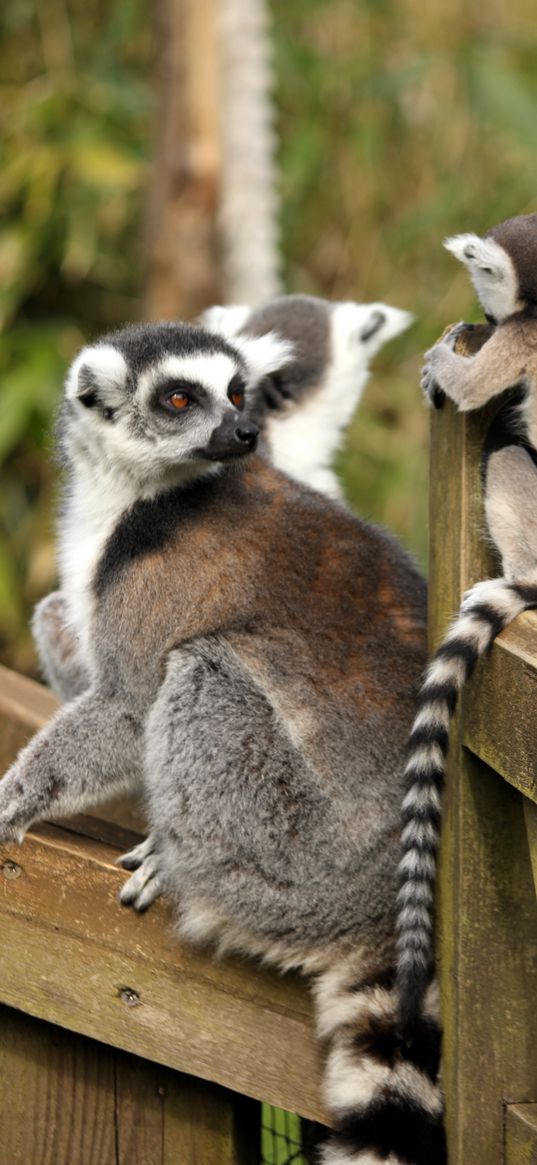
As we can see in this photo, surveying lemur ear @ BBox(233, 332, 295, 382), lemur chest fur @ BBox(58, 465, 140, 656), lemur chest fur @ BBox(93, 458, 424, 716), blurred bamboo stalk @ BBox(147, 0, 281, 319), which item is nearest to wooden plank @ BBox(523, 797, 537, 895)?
lemur chest fur @ BBox(93, 458, 424, 716)

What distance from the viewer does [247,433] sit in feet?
A: 9.36

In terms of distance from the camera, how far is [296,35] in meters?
8.14

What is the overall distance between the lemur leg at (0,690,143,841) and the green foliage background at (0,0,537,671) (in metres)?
4.03

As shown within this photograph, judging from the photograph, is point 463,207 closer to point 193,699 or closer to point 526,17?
point 526,17

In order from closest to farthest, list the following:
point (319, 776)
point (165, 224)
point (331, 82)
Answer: point (319, 776), point (165, 224), point (331, 82)

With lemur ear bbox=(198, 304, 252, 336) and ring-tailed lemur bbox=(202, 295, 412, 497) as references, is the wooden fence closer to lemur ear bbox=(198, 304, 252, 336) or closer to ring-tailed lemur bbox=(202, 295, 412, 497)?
ring-tailed lemur bbox=(202, 295, 412, 497)

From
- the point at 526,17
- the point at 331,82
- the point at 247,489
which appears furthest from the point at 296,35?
the point at 247,489

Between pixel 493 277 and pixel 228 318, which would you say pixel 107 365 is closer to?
pixel 493 277

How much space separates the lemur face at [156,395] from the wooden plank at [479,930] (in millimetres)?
736

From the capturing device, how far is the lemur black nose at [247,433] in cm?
284

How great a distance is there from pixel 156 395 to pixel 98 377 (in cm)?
13

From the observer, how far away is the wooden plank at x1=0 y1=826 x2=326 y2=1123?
2.53m

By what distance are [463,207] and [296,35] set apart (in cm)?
169

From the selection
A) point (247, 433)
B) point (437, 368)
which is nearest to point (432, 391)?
point (437, 368)
